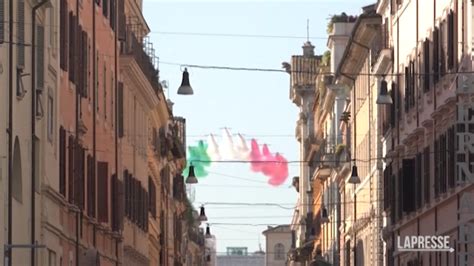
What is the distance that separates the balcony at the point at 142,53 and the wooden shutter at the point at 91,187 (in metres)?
11.0

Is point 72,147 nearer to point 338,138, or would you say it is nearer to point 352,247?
point 352,247

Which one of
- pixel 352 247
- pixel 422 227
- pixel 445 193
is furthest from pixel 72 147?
pixel 352 247

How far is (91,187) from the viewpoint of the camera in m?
55.4

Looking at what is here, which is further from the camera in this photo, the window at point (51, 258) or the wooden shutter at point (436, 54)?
the wooden shutter at point (436, 54)

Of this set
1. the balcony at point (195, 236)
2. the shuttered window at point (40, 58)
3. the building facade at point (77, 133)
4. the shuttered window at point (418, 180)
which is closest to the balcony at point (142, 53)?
the building facade at point (77, 133)

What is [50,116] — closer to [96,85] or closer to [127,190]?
[96,85]

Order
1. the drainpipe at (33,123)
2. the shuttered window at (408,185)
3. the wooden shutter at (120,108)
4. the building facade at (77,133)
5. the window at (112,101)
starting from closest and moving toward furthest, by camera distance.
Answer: the building facade at (77,133)
the drainpipe at (33,123)
the window at (112,101)
the shuttered window at (408,185)
the wooden shutter at (120,108)

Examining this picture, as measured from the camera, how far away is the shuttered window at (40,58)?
44.2 meters

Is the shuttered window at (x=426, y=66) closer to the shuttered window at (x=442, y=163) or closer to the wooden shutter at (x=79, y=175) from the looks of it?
the shuttered window at (x=442, y=163)

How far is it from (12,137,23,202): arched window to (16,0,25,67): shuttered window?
1.68 meters

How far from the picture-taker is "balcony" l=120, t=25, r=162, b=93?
222 ft

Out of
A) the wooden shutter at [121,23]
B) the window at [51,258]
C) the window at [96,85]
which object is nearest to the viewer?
the window at [51,258]

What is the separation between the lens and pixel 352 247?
316ft

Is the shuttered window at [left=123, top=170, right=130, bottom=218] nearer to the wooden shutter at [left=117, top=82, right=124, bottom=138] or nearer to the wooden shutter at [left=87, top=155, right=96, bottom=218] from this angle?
the wooden shutter at [left=117, top=82, right=124, bottom=138]
